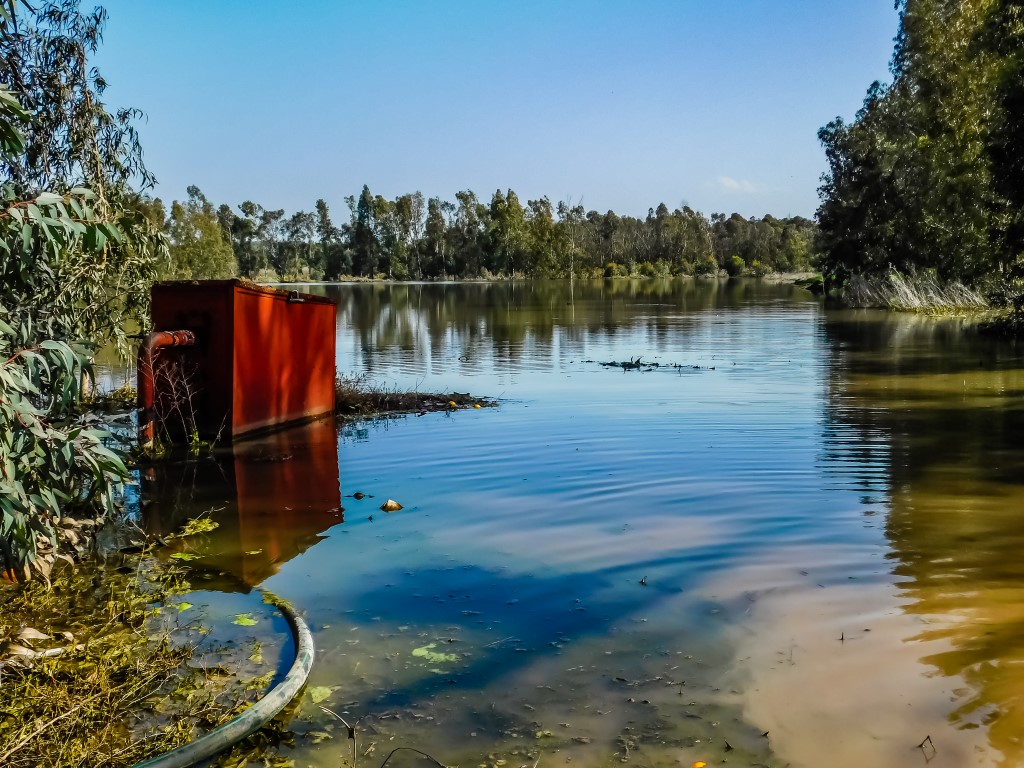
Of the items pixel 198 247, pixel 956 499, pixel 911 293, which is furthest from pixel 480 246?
pixel 956 499

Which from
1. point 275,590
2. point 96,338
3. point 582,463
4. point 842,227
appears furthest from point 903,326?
point 275,590

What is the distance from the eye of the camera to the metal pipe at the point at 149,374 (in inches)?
417

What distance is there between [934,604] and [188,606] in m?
4.79

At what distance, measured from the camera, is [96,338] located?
1166 centimetres

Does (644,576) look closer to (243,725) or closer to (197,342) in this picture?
(243,725)

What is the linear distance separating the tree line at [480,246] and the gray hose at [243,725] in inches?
5352

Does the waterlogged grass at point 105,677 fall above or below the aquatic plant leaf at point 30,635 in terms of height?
below

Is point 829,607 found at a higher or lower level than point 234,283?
lower

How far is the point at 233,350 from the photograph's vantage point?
11172mm

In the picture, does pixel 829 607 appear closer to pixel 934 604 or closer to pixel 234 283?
pixel 934 604

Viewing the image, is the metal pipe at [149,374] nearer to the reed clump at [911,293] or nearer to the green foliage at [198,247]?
the reed clump at [911,293]

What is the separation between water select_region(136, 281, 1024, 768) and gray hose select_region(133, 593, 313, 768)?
0.14 meters

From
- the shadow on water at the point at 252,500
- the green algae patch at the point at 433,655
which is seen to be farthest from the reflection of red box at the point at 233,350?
the green algae patch at the point at 433,655

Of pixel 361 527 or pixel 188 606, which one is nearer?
pixel 188 606
